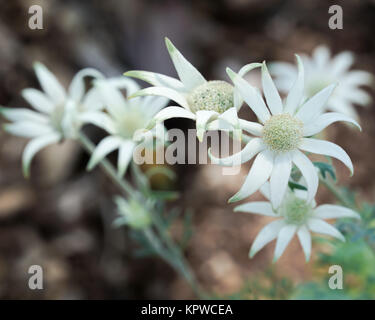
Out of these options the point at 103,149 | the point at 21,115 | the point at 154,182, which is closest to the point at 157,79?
the point at 103,149

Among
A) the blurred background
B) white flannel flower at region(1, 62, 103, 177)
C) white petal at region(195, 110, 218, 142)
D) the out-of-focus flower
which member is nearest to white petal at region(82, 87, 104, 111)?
white flannel flower at region(1, 62, 103, 177)

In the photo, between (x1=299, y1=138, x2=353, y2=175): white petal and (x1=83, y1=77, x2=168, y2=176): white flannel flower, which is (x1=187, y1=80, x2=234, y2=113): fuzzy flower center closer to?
(x1=299, y1=138, x2=353, y2=175): white petal

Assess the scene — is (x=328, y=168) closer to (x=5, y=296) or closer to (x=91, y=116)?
(x=91, y=116)

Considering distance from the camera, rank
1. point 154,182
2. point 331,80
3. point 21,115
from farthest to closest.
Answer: point 154,182 → point 331,80 → point 21,115

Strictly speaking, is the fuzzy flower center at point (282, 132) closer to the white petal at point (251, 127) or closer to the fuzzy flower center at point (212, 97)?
the white petal at point (251, 127)

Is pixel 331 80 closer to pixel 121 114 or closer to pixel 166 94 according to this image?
pixel 121 114

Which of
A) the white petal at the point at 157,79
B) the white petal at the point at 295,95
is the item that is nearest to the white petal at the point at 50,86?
the white petal at the point at 157,79
